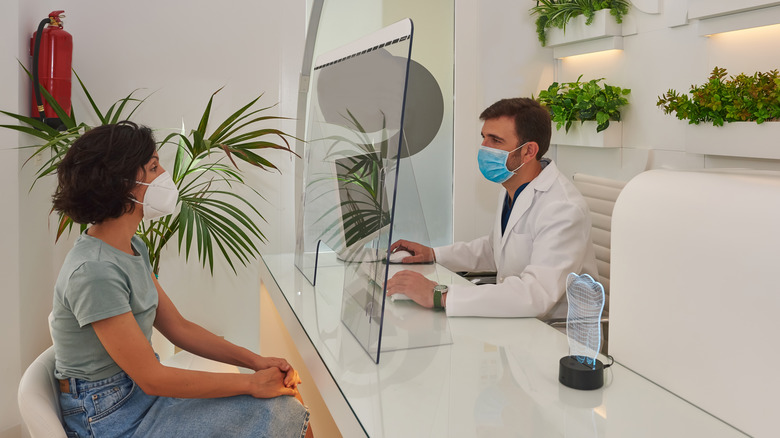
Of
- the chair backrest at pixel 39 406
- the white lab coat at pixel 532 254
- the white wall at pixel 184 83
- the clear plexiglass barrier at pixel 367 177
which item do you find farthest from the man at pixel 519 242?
the white wall at pixel 184 83

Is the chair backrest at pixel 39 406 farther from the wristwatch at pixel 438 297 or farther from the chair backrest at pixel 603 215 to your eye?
the chair backrest at pixel 603 215

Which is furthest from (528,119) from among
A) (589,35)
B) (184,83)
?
(184,83)

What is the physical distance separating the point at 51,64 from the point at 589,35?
2.54 meters

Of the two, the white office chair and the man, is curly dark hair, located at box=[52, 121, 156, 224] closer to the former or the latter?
the man

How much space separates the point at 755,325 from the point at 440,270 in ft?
4.75

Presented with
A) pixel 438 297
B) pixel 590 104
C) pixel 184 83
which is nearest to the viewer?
pixel 438 297

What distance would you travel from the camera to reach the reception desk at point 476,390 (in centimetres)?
117

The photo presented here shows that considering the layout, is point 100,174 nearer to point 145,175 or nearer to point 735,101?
point 145,175

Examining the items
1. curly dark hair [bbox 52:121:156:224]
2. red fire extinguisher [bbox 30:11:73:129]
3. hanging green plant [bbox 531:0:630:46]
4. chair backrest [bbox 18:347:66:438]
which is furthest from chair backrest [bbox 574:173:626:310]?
red fire extinguisher [bbox 30:11:73:129]

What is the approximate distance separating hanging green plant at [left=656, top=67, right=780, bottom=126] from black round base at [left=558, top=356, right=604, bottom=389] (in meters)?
1.26

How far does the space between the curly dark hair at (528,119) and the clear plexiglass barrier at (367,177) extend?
70cm

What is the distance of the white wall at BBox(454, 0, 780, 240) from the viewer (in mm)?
2566

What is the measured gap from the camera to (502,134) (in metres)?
2.43

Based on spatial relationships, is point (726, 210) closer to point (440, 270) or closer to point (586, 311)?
point (586, 311)
